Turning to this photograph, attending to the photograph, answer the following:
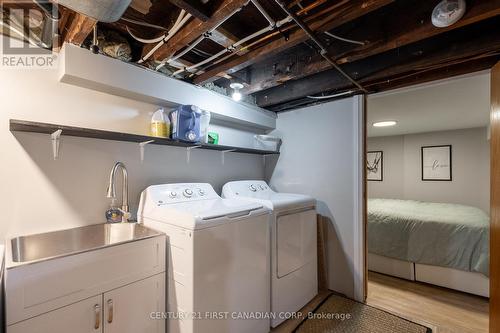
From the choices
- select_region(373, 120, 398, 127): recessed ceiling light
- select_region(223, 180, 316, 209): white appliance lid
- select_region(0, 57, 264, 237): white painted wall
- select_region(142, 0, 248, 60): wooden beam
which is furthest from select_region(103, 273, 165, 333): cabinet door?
select_region(373, 120, 398, 127): recessed ceiling light

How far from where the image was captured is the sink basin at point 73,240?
1.34 meters

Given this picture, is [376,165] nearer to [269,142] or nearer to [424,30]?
[269,142]

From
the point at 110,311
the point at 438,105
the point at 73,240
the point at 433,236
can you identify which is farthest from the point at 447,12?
the point at 73,240

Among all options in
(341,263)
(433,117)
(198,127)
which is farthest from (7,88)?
(433,117)

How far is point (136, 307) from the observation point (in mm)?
1441

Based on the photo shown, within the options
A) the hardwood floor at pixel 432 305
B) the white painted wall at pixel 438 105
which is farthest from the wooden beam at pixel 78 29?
the hardwood floor at pixel 432 305

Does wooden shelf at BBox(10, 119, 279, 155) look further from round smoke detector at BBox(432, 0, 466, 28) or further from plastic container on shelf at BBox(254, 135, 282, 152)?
round smoke detector at BBox(432, 0, 466, 28)

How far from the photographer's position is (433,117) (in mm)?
3510

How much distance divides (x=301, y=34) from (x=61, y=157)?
184 centimetres

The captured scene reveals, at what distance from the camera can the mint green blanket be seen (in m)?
2.42

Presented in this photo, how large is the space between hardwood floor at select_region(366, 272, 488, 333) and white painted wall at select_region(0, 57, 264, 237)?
266 centimetres

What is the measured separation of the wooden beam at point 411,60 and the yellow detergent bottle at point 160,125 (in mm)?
1350

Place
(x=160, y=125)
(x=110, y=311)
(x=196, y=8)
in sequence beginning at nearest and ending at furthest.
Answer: (x=196, y=8)
(x=110, y=311)
(x=160, y=125)

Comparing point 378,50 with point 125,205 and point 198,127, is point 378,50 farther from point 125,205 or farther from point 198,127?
point 125,205
